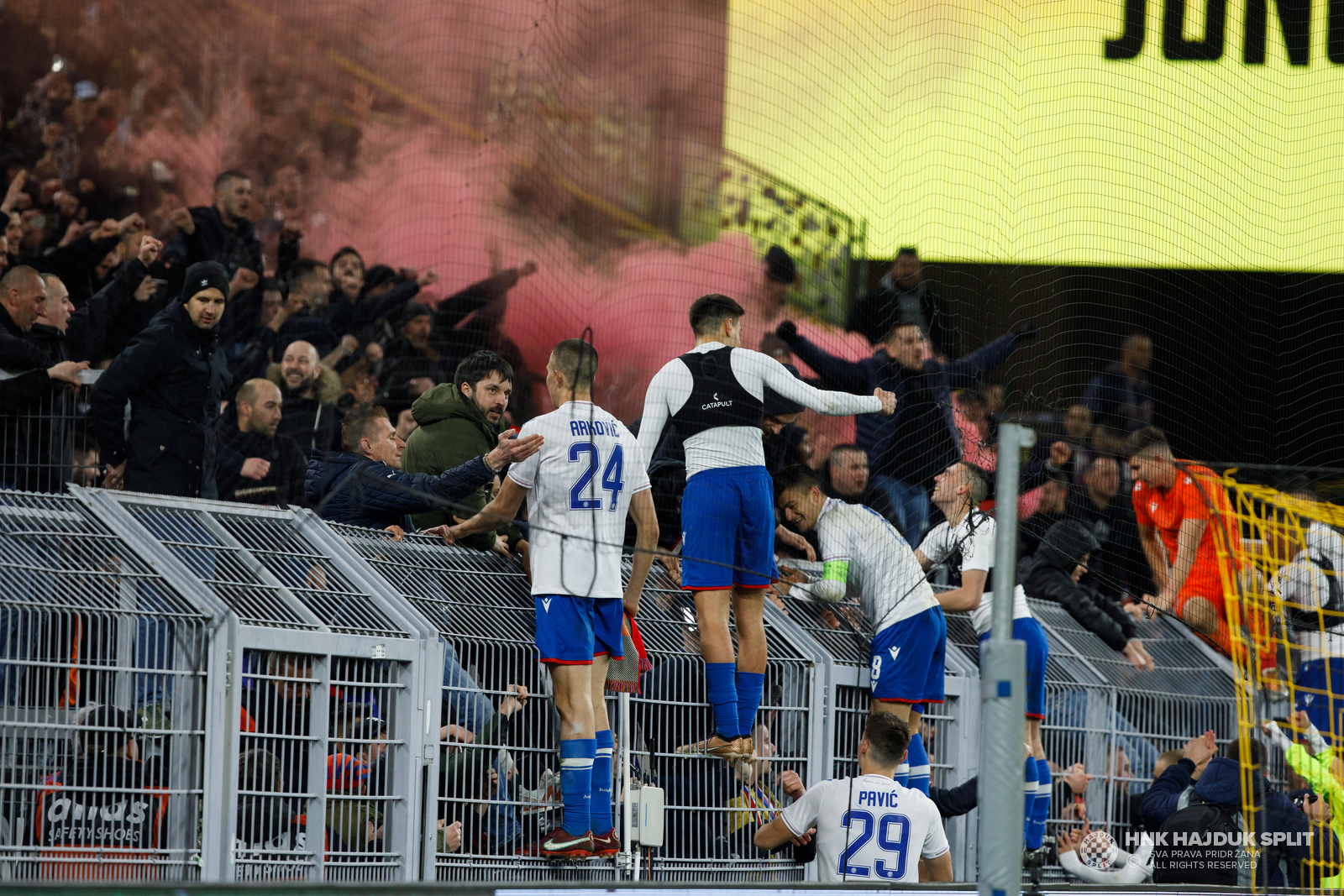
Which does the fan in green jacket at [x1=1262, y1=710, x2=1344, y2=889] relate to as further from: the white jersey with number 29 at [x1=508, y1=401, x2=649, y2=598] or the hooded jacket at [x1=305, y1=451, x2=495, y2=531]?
the hooded jacket at [x1=305, y1=451, x2=495, y2=531]

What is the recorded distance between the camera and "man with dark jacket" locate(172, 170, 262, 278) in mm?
9086

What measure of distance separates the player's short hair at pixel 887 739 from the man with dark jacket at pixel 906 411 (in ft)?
6.62

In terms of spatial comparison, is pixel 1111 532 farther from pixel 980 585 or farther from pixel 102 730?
pixel 102 730

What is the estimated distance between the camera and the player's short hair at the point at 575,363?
629cm

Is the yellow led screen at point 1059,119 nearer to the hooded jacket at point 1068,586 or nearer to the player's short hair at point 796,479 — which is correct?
the hooded jacket at point 1068,586

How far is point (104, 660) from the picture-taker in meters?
5.05

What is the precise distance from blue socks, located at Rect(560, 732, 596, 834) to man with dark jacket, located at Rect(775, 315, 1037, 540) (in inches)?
107

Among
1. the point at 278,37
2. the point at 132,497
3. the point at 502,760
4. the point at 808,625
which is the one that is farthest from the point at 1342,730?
the point at 278,37

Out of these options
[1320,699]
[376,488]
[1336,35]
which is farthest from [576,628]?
[1336,35]

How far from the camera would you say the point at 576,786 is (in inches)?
224

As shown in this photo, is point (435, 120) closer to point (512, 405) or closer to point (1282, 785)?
point (512, 405)

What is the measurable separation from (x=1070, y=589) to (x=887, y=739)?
3.08 metres

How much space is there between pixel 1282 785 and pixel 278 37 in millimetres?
8521

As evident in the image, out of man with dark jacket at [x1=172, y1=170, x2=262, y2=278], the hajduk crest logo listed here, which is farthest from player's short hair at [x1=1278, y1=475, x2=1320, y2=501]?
man with dark jacket at [x1=172, y1=170, x2=262, y2=278]
